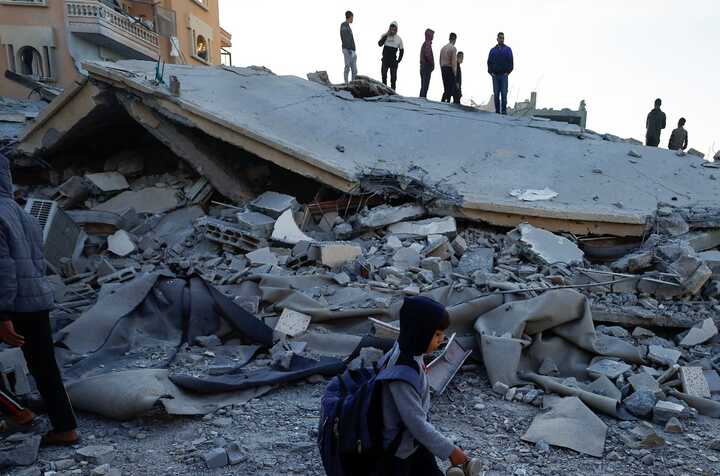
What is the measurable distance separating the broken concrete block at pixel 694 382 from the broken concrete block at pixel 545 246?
1.64m

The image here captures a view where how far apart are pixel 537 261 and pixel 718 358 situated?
1663mm

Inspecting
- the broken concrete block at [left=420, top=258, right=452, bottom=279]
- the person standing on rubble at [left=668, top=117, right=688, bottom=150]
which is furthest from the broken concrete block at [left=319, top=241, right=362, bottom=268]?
the person standing on rubble at [left=668, top=117, right=688, bottom=150]

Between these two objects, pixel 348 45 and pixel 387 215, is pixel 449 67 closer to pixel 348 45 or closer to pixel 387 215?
pixel 348 45

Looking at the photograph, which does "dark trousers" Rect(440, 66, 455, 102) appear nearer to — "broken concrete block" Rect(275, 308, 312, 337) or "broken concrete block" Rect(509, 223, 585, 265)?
"broken concrete block" Rect(509, 223, 585, 265)

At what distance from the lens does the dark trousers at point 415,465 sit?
195cm

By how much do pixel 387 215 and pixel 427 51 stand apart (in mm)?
5688

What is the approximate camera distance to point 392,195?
643cm

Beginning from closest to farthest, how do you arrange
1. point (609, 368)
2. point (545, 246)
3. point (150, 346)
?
point (609, 368) → point (150, 346) → point (545, 246)

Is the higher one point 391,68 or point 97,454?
point 391,68

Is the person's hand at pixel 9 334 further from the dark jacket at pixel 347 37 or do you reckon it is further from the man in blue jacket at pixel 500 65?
the dark jacket at pixel 347 37

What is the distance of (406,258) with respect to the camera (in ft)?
17.1

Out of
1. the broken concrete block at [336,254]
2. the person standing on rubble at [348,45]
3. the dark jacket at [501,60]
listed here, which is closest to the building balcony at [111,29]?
the person standing on rubble at [348,45]

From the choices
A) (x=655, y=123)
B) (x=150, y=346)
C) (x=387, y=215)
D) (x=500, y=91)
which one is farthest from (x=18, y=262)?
(x=655, y=123)

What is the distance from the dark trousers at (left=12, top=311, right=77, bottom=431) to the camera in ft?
9.05
